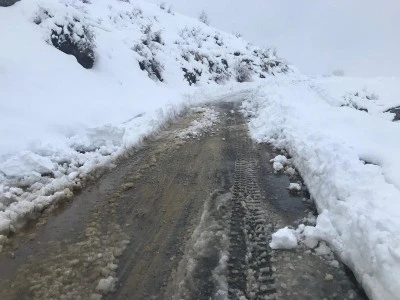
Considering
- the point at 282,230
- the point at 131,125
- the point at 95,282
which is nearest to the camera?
the point at 95,282

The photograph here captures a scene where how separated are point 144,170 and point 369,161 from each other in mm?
3951

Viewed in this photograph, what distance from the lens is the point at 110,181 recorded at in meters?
6.73

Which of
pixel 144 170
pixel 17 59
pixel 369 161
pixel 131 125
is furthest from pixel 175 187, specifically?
pixel 17 59

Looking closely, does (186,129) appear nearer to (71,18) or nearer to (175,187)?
(175,187)

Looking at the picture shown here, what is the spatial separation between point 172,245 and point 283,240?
1299mm

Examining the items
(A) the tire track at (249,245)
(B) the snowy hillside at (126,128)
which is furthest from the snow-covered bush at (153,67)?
(A) the tire track at (249,245)

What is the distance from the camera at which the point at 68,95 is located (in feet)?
34.6

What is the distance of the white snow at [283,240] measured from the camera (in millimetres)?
4461

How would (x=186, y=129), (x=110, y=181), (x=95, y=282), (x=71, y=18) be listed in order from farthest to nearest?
1. (x=71, y=18)
2. (x=186, y=129)
3. (x=110, y=181)
4. (x=95, y=282)

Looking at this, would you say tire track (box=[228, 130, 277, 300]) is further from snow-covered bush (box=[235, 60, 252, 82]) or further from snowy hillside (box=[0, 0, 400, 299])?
snow-covered bush (box=[235, 60, 252, 82])

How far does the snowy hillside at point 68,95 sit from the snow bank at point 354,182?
378 cm

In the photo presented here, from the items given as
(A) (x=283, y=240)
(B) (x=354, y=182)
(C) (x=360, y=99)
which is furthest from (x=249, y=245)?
(C) (x=360, y=99)

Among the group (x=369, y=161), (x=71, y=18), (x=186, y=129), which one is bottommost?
(x=186, y=129)

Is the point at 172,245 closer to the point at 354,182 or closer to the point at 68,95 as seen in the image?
the point at 354,182
